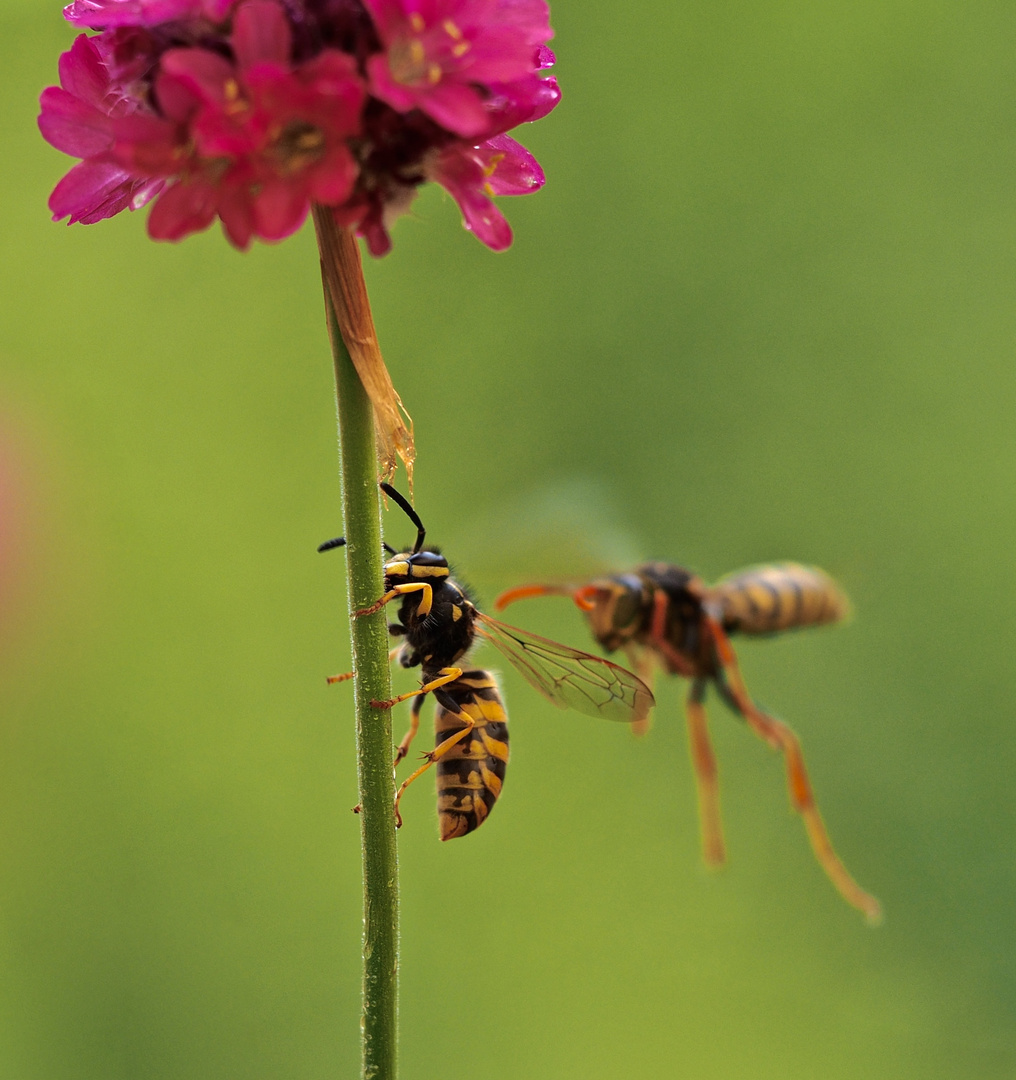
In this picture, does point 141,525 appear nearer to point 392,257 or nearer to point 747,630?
point 392,257

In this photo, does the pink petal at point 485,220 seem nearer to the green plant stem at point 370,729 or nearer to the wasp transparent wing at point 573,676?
the green plant stem at point 370,729

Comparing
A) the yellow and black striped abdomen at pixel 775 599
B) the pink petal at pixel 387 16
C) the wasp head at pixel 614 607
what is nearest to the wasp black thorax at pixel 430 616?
the wasp head at pixel 614 607

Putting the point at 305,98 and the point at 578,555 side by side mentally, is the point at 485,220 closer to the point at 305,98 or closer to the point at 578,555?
the point at 305,98

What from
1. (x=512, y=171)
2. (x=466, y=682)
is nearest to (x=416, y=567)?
(x=466, y=682)

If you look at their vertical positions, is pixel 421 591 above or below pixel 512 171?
below

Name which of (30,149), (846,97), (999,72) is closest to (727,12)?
(846,97)

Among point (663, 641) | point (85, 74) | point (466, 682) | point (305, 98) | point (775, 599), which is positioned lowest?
point (466, 682)

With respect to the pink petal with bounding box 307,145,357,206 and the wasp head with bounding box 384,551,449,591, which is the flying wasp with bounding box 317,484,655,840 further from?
the pink petal with bounding box 307,145,357,206
